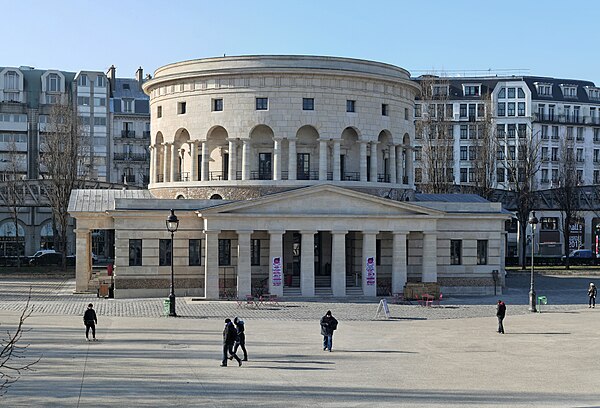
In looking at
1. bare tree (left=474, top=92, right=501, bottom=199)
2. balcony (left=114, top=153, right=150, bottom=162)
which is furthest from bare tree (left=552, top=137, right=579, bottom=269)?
balcony (left=114, top=153, right=150, bottom=162)

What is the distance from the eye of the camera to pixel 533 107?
119938 mm

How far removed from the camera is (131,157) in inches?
4402

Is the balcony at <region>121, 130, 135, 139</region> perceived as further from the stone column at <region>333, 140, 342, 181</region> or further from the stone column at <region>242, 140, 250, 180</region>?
the stone column at <region>333, 140, 342, 181</region>

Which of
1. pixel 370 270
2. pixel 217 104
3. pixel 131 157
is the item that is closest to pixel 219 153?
pixel 217 104

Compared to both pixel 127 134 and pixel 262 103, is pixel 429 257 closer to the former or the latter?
pixel 262 103

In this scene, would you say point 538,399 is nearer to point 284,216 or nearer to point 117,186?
point 284,216

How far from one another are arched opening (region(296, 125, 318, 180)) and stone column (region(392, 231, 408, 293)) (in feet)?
29.1

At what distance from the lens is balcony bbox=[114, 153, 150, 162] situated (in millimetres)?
111438

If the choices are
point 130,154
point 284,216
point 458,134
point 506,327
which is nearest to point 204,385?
point 506,327

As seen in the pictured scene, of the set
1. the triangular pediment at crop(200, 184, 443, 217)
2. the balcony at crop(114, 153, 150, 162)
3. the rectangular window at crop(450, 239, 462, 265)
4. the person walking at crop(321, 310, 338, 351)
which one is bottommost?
the person walking at crop(321, 310, 338, 351)

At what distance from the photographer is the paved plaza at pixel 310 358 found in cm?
2452

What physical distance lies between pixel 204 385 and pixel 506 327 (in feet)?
70.4

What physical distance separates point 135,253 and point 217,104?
518 inches

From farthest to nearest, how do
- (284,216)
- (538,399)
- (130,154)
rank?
(130,154) → (284,216) → (538,399)
